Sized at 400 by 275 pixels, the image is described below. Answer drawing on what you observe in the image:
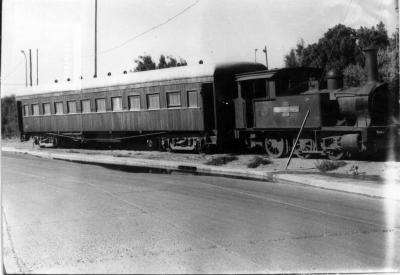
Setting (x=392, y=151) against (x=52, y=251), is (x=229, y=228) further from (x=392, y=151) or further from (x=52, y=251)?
(x=392, y=151)

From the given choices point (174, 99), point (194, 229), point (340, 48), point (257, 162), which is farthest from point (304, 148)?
point (340, 48)

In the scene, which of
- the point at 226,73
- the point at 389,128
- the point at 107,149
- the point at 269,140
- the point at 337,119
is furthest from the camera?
the point at 107,149

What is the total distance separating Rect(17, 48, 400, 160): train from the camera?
516 inches

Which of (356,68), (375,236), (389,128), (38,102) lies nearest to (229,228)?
(375,236)

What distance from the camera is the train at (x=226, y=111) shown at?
1310 centimetres

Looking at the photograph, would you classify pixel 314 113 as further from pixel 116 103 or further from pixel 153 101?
pixel 116 103

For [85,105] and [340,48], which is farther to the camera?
[340,48]

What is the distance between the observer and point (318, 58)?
3725 cm

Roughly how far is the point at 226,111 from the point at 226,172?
3641 millimetres

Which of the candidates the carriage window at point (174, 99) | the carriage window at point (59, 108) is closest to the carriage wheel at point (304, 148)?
the carriage window at point (174, 99)

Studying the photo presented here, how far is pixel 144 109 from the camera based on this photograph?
18531 mm

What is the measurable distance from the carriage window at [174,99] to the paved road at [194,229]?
7516 millimetres

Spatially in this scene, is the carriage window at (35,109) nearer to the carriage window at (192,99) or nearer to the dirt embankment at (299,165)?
the dirt embankment at (299,165)

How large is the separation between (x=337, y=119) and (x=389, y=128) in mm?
1494
